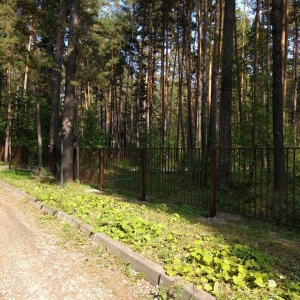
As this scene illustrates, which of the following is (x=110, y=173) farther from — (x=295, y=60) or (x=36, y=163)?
(x=295, y=60)

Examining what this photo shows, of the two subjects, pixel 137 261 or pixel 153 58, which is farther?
pixel 153 58

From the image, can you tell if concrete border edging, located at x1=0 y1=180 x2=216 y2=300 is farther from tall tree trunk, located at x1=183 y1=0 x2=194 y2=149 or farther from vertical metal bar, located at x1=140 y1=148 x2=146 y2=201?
tall tree trunk, located at x1=183 y1=0 x2=194 y2=149

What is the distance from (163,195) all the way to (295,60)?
20.4 metres

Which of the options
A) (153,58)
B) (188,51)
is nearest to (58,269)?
(188,51)

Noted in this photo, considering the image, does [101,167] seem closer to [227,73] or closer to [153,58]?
[227,73]

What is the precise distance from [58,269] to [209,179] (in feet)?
14.9

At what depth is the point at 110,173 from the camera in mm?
10273

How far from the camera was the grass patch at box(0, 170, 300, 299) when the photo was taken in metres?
2.93

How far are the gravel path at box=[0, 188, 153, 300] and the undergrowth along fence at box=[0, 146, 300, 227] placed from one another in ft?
10.2

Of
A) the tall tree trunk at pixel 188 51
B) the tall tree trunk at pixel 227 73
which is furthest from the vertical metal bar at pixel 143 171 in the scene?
the tall tree trunk at pixel 188 51

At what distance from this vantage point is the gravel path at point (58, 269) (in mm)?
3211

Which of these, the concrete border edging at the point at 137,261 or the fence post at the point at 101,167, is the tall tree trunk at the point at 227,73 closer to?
the fence post at the point at 101,167

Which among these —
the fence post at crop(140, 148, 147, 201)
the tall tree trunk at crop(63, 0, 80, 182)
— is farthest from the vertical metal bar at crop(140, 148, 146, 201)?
the tall tree trunk at crop(63, 0, 80, 182)

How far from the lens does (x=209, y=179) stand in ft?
24.1
